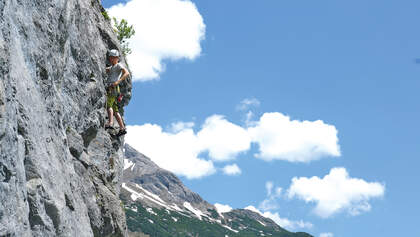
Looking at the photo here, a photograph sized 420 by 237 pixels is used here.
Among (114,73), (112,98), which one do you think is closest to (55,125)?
(114,73)

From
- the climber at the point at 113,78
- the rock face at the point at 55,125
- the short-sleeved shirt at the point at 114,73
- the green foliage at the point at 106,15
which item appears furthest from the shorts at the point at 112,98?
the green foliage at the point at 106,15

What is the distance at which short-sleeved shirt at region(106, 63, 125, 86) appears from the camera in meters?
22.7

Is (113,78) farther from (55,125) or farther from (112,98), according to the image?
(55,125)

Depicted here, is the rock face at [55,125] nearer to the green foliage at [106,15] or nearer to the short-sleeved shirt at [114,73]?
the short-sleeved shirt at [114,73]

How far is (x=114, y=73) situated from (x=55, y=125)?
29.0ft

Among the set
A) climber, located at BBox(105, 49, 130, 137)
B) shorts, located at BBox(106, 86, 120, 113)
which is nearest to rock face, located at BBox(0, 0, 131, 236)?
climber, located at BBox(105, 49, 130, 137)

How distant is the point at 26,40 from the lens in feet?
40.9

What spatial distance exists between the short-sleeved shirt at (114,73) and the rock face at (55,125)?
0.67m

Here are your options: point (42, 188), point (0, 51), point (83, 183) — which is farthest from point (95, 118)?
point (0, 51)

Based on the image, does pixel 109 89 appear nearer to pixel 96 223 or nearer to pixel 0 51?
pixel 96 223

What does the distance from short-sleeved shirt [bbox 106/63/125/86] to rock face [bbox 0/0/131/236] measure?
666 mm

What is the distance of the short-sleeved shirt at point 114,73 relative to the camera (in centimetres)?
2269

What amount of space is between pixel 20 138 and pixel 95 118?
10.0 meters

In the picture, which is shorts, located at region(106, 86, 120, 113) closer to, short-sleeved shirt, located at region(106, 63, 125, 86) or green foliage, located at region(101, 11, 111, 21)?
short-sleeved shirt, located at region(106, 63, 125, 86)
